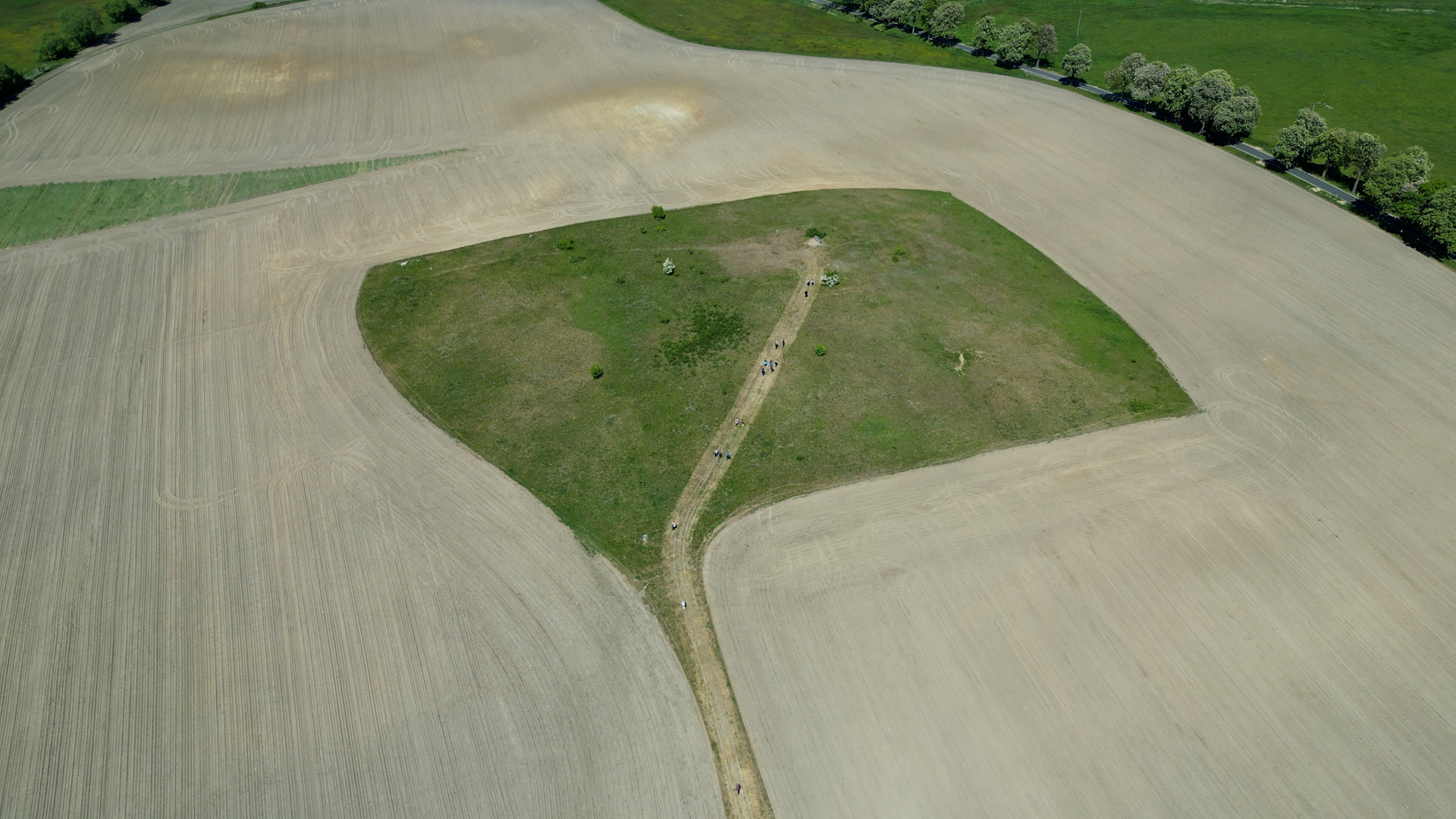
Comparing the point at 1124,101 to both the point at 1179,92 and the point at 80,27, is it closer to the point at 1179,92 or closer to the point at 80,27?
the point at 1179,92

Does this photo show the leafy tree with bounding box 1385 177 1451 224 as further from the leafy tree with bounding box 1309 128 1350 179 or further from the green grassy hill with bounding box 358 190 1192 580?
the green grassy hill with bounding box 358 190 1192 580

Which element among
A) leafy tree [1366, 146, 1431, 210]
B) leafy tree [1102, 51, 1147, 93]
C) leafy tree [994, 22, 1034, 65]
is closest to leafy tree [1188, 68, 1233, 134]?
leafy tree [1102, 51, 1147, 93]

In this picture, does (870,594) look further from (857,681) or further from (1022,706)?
(1022,706)

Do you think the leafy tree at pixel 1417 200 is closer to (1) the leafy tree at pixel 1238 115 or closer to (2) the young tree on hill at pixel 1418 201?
(2) the young tree on hill at pixel 1418 201

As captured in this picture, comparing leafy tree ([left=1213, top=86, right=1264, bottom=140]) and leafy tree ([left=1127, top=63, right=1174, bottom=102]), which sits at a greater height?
leafy tree ([left=1127, top=63, right=1174, bottom=102])

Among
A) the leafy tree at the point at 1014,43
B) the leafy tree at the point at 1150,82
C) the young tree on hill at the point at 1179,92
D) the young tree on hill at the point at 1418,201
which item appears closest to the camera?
the young tree on hill at the point at 1418,201

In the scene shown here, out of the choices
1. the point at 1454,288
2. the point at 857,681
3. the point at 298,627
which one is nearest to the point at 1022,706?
the point at 857,681

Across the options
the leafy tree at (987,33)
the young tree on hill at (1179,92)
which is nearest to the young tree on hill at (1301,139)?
the young tree on hill at (1179,92)
